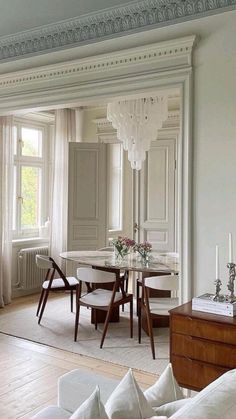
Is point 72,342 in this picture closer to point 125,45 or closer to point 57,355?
point 57,355

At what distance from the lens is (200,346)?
254 cm

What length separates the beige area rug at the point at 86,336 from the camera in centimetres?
390

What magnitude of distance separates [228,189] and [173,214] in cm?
309

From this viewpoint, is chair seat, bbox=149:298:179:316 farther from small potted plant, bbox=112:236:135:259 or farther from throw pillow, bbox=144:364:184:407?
throw pillow, bbox=144:364:184:407

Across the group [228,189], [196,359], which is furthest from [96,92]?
[196,359]

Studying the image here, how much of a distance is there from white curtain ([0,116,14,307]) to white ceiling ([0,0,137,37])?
2281 mm

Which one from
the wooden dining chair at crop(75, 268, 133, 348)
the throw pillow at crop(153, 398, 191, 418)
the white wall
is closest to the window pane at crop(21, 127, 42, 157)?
the wooden dining chair at crop(75, 268, 133, 348)

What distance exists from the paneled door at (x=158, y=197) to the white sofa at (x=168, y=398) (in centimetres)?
407

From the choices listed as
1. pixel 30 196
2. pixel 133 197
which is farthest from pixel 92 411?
pixel 30 196

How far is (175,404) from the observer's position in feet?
4.81

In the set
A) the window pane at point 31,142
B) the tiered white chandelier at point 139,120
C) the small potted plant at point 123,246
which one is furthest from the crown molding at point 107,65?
the window pane at point 31,142

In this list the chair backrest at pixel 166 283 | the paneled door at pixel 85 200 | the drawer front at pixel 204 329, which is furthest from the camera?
the paneled door at pixel 85 200

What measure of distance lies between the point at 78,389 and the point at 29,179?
4980mm

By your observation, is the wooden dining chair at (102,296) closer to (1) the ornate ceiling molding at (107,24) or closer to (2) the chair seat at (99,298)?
(2) the chair seat at (99,298)
